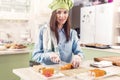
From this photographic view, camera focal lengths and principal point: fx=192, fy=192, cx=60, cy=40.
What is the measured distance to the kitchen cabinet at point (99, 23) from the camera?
155 inches

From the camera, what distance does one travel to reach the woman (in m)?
1.75

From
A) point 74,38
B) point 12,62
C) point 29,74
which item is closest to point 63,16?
point 74,38

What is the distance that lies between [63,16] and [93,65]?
524mm

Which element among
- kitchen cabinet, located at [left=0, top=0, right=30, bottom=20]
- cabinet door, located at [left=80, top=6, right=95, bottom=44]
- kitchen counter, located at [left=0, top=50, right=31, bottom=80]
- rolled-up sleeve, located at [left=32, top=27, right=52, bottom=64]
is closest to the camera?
rolled-up sleeve, located at [left=32, top=27, right=52, bottom=64]

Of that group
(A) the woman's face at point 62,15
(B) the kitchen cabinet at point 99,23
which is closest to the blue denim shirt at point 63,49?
(A) the woman's face at point 62,15

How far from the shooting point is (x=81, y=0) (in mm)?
4961

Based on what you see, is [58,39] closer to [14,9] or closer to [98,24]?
[14,9]

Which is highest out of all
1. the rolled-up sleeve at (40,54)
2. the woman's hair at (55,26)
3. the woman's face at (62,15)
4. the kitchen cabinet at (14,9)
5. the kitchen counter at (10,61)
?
the kitchen cabinet at (14,9)

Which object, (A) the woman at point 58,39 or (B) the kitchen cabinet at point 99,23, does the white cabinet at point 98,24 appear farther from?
(A) the woman at point 58,39

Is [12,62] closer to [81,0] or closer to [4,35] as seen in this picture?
[4,35]

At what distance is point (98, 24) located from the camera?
4.20 m

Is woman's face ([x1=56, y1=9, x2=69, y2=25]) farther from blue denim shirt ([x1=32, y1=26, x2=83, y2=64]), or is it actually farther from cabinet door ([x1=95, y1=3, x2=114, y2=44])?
cabinet door ([x1=95, y1=3, x2=114, y2=44])

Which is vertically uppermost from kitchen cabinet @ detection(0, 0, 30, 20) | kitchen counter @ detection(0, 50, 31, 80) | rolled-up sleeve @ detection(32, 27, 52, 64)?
kitchen cabinet @ detection(0, 0, 30, 20)

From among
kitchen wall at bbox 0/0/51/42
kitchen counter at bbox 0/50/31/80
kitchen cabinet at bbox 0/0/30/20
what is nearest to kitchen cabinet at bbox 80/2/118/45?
kitchen wall at bbox 0/0/51/42
